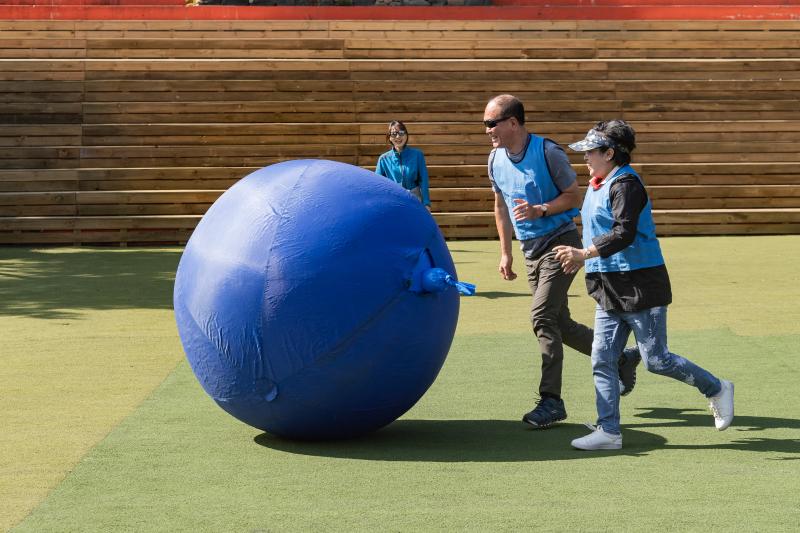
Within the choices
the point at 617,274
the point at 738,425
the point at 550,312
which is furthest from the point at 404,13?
the point at 617,274

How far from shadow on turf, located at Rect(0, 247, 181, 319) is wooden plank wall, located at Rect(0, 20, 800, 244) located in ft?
6.41

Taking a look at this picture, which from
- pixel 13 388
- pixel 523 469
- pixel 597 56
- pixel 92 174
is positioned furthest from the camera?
pixel 597 56

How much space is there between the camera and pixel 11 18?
25.1m

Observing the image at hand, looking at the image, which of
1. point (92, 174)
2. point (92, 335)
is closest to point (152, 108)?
point (92, 174)

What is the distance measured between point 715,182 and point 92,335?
44.0 ft

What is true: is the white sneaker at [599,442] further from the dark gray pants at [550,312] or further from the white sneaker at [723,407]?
the dark gray pants at [550,312]

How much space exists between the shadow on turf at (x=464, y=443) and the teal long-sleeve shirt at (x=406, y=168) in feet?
19.4

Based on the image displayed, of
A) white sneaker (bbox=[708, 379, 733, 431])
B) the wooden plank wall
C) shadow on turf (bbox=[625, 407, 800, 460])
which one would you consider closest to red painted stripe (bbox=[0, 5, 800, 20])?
the wooden plank wall

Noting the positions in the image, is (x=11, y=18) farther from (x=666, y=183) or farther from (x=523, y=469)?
(x=523, y=469)

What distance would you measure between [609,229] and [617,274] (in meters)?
0.23

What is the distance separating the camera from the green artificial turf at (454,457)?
197 inches

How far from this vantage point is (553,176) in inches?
279

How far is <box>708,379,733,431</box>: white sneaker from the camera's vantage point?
645cm

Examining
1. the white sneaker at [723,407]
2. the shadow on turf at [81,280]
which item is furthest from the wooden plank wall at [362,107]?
the white sneaker at [723,407]
